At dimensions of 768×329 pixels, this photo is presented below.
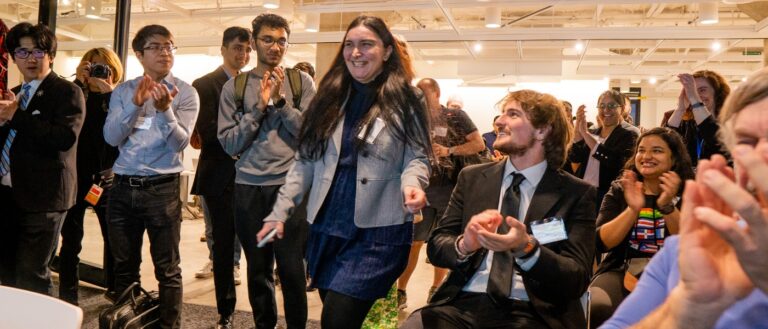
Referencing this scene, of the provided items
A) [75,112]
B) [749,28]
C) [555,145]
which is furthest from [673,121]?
[749,28]

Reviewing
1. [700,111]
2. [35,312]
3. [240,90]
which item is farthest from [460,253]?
[700,111]

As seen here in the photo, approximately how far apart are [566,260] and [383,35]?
3.15 ft

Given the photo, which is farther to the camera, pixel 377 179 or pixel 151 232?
pixel 151 232

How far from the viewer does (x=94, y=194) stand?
3.29m

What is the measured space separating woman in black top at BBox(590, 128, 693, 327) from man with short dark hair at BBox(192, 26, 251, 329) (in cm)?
173

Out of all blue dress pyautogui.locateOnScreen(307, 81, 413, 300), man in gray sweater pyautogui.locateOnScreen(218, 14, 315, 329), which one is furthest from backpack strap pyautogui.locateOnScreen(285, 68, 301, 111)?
blue dress pyautogui.locateOnScreen(307, 81, 413, 300)

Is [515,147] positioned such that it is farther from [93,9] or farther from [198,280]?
[93,9]

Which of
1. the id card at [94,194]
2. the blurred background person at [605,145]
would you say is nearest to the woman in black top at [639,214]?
the blurred background person at [605,145]

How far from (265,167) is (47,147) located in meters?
1.01

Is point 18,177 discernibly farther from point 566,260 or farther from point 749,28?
point 749,28

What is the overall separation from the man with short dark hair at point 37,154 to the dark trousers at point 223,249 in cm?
67

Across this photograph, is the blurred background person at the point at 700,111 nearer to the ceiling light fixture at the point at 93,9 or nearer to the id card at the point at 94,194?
the id card at the point at 94,194

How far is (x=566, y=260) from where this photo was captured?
1.76m

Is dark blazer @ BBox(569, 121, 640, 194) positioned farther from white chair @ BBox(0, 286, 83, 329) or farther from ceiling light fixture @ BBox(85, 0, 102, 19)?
ceiling light fixture @ BBox(85, 0, 102, 19)
